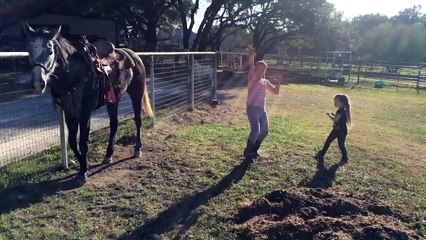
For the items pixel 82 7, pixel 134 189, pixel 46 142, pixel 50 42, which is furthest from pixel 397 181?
pixel 82 7

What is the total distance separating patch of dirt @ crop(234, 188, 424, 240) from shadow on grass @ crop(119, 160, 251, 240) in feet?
1.67

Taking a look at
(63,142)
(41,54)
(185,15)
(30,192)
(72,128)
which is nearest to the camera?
(41,54)

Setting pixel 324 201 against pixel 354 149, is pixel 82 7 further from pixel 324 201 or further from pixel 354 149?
pixel 324 201

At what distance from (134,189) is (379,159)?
430 centimetres

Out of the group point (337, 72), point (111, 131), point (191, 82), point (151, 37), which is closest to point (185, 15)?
point (151, 37)

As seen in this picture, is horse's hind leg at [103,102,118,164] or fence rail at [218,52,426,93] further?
fence rail at [218,52,426,93]

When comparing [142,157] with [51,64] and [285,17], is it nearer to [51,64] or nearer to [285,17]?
[51,64]

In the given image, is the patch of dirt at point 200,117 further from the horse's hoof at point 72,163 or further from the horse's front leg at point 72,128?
the horse's front leg at point 72,128

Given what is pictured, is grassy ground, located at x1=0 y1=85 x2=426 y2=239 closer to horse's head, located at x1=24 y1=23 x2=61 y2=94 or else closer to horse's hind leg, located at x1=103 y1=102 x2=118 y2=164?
horse's hind leg, located at x1=103 y1=102 x2=118 y2=164

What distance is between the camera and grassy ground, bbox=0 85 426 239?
13.0 feet

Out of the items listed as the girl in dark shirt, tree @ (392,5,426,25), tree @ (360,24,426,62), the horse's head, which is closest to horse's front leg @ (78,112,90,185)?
the horse's head

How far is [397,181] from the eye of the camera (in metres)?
5.57

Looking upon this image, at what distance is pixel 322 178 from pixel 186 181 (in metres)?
1.92

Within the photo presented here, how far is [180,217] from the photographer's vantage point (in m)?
4.16
